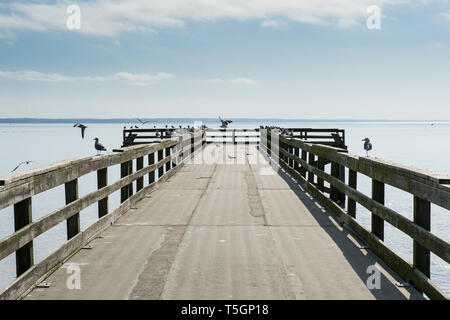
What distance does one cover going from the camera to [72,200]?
21.2ft

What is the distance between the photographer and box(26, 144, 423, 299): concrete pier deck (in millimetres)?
5074

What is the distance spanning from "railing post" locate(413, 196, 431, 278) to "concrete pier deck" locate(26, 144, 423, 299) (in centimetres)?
27

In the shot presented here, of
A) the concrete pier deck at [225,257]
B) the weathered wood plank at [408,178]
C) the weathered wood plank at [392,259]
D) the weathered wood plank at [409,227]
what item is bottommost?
Answer: the concrete pier deck at [225,257]

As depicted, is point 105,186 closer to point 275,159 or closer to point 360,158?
point 360,158

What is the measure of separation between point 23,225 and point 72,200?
1.54 m

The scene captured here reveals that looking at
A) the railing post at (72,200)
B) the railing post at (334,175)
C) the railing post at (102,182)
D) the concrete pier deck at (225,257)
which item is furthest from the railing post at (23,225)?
the railing post at (334,175)

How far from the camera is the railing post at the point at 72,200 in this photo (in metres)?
6.39

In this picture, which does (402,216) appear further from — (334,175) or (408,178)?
(334,175)

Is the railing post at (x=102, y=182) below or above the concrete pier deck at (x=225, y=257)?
above

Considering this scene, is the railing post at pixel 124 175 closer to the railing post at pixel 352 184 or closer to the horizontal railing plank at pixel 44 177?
the horizontal railing plank at pixel 44 177

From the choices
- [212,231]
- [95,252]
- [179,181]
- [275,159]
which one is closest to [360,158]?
[212,231]

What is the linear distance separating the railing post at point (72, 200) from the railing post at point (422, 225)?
13.5 feet

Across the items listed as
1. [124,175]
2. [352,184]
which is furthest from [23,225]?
[352,184]
